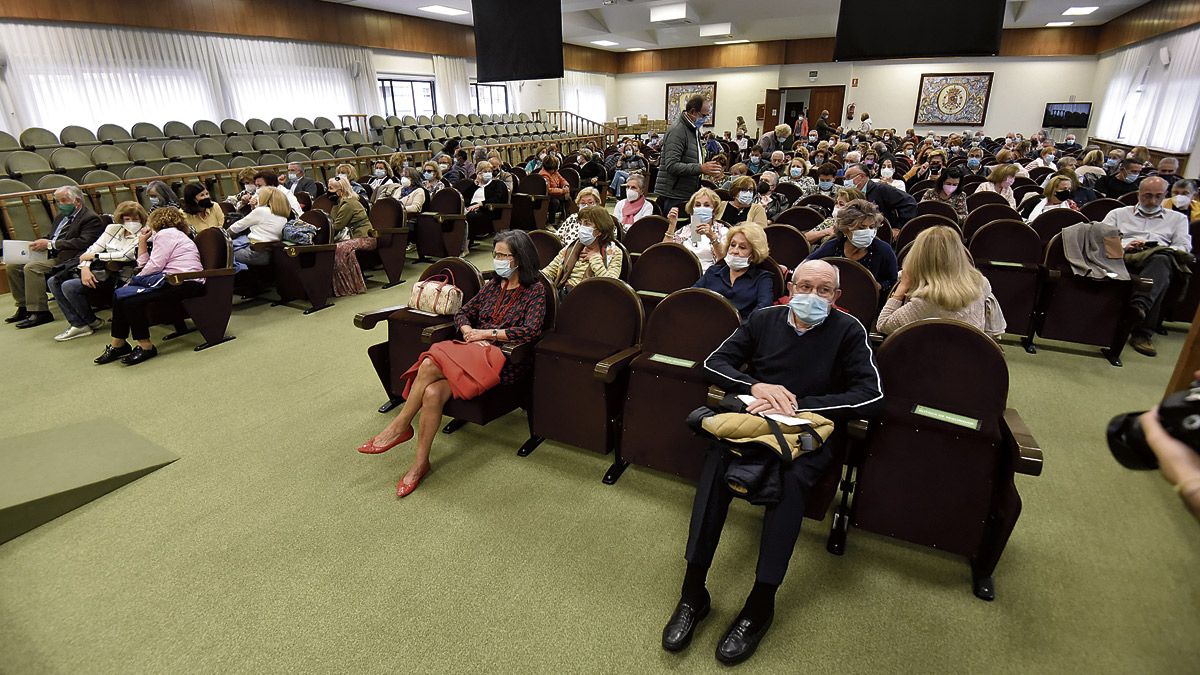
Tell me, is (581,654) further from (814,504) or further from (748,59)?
(748,59)

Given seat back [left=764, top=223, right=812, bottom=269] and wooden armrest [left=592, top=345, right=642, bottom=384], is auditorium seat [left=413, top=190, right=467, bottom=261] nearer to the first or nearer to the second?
seat back [left=764, top=223, right=812, bottom=269]

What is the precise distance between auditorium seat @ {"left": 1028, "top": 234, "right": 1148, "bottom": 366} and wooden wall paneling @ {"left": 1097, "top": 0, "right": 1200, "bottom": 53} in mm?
9128

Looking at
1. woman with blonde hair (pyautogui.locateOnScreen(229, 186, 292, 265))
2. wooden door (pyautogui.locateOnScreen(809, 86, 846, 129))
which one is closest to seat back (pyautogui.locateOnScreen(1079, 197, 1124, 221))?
woman with blonde hair (pyautogui.locateOnScreen(229, 186, 292, 265))

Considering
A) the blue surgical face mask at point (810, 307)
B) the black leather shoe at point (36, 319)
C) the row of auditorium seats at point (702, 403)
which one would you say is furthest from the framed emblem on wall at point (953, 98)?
the black leather shoe at point (36, 319)

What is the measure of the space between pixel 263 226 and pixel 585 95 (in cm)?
1786

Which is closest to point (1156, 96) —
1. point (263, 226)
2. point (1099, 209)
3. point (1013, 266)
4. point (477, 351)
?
point (1099, 209)

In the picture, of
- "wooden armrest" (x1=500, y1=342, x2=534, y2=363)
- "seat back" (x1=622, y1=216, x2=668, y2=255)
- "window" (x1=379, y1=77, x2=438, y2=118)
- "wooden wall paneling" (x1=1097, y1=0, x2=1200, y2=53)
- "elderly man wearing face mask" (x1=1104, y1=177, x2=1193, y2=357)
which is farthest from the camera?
"window" (x1=379, y1=77, x2=438, y2=118)

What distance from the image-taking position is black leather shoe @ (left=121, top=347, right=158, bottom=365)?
4.25 meters

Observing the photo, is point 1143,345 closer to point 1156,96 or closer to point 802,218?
point 802,218

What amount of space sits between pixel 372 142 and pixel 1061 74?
731 inches

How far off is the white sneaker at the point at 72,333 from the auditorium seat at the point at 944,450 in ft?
19.9

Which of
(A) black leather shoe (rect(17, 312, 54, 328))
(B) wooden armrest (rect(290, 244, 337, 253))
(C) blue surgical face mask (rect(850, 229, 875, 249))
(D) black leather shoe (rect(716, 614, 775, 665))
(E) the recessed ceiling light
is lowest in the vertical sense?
(D) black leather shoe (rect(716, 614, 775, 665))

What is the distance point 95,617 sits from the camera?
2021mm

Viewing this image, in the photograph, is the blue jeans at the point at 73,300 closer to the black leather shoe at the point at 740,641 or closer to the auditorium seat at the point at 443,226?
the auditorium seat at the point at 443,226
